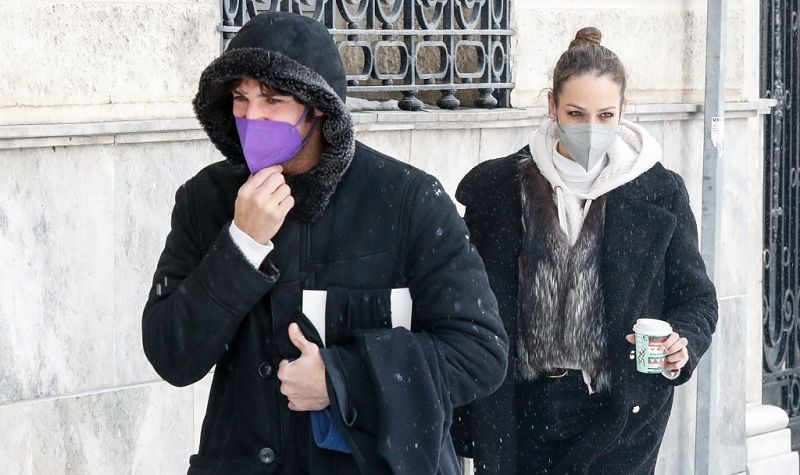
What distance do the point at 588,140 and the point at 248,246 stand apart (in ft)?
5.83

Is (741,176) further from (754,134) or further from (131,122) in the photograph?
(131,122)

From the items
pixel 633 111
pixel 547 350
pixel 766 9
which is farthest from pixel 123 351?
pixel 766 9

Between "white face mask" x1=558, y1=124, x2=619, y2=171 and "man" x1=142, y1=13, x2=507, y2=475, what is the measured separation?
1.45 meters

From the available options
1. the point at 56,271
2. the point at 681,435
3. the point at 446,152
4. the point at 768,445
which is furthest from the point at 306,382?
the point at 768,445

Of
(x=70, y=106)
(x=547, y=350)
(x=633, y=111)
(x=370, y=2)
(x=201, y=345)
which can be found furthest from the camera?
(x=633, y=111)

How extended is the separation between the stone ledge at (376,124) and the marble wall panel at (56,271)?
0.18ft

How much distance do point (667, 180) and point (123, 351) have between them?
6.19 feet

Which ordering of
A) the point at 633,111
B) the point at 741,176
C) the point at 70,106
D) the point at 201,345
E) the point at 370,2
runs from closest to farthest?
1. the point at 201,345
2. the point at 70,106
3. the point at 370,2
4. the point at 633,111
5. the point at 741,176

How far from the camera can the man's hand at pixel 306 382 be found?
3102 millimetres

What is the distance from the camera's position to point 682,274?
4.82m

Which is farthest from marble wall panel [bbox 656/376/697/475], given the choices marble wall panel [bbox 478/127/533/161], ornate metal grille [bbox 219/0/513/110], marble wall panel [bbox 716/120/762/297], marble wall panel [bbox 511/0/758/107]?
ornate metal grille [bbox 219/0/513/110]

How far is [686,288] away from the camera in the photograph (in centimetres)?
480

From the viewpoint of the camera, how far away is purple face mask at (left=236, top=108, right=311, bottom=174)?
3150mm

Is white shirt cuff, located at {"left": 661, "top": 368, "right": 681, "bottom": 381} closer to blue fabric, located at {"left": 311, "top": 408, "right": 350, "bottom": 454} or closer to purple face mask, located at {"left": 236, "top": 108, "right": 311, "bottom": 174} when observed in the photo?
blue fabric, located at {"left": 311, "top": 408, "right": 350, "bottom": 454}
